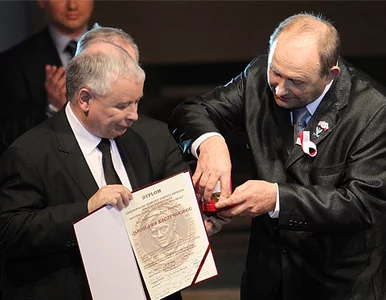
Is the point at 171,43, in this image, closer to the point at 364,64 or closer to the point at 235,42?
the point at 235,42

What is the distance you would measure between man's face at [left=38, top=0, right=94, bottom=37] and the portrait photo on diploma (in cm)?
205

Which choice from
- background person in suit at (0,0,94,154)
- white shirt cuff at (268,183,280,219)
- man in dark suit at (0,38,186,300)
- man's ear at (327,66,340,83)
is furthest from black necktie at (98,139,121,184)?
background person in suit at (0,0,94,154)

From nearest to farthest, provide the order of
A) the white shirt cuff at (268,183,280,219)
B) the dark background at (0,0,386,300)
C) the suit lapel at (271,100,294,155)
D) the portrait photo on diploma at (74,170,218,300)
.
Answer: the portrait photo on diploma at (74,170,218,300)
the white shirt cuff at (268,183,280,219)
the suit lapel at (271,100,294,155)
the dark background at (0,0,386,300)

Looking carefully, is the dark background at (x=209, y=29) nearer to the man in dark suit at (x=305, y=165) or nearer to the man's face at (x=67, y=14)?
the man's face at (x=67, y=14)

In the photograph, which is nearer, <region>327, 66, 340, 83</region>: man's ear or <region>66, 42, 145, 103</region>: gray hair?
<region>66, 42, 145, 103</region>: gray hair

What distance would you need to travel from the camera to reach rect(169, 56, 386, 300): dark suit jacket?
2.62 meters

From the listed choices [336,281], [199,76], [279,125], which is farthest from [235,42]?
[336,281]

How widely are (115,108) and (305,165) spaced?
66cm

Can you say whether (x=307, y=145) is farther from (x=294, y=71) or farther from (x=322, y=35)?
(x=322, y=35)

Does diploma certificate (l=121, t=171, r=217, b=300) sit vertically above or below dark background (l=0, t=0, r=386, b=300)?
below

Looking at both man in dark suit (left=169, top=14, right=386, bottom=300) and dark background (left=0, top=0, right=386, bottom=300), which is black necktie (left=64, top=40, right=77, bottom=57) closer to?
dark background (left=0, top=0, right=386, bottom=300)

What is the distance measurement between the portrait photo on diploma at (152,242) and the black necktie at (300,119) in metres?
0.49

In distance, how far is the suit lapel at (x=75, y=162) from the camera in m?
2.64

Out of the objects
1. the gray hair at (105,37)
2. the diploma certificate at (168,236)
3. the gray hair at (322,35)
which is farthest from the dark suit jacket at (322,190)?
the gray hair at (105,37)
